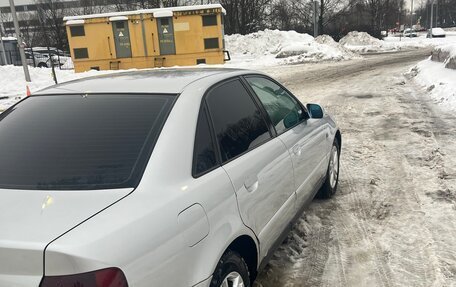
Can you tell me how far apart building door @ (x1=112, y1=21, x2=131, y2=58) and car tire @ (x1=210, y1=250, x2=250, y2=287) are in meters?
20.8

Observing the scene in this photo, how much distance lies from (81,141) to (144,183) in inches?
21.3

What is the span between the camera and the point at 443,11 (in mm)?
95875

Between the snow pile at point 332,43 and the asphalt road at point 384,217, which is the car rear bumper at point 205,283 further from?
the snow pile at point 332,43

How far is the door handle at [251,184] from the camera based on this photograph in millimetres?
2680

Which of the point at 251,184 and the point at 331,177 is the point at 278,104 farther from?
the point at 331,177

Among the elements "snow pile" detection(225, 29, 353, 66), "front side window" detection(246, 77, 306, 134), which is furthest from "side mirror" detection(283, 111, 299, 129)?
"snow pile" detection(225, 29, 353, 66)

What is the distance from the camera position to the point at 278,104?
3875mm

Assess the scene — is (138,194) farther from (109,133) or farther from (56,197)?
(109,133)

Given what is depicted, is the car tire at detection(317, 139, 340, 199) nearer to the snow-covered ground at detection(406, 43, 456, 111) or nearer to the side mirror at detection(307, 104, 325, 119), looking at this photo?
the side mirror at detection(307, 104, 325, 119)

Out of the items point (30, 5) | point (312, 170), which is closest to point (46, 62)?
point (312, 170)

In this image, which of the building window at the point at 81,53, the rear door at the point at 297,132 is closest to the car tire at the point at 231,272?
the rear door at the point at 297,132

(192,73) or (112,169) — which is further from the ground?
(192,73)

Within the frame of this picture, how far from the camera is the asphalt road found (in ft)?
11.3

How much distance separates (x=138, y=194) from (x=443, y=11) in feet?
357
